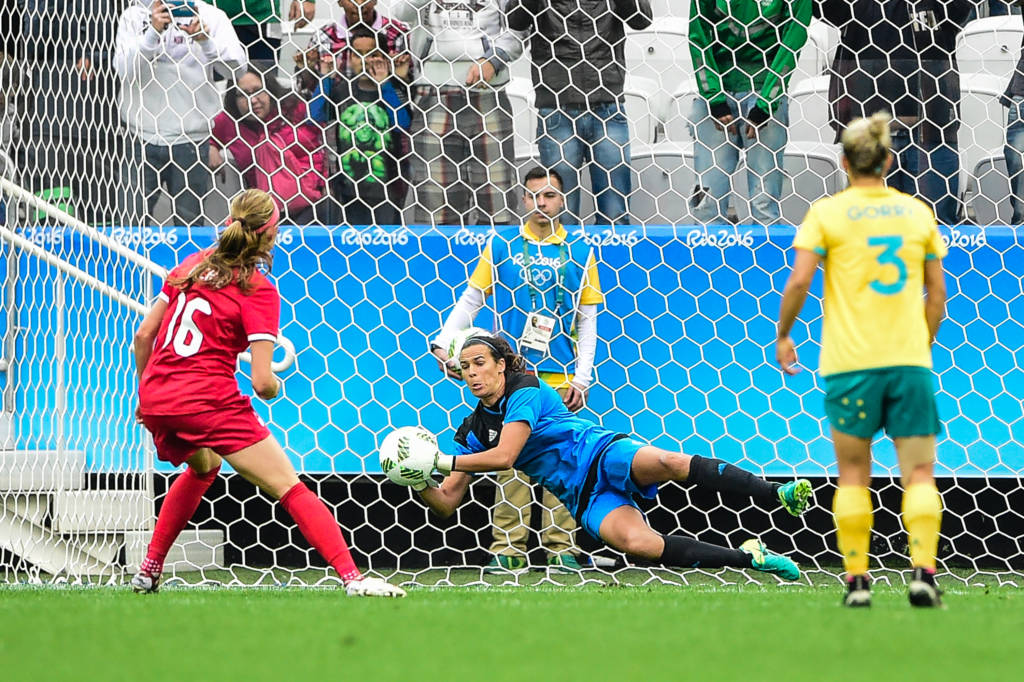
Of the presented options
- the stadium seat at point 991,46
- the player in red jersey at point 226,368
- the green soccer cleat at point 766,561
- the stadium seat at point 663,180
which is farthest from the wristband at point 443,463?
the stadium seat at point 991,46

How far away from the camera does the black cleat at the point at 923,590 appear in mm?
3926

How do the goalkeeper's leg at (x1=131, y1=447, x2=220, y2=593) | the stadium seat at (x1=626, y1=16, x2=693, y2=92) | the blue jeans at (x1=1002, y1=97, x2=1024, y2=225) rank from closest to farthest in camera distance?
the goalkeeper's leg at (x1=131, y1=447, x2=220, y2=593) → the blue jeans at (x1=1002, y1=97, x2=1024, y2=225) → the stadium seat at (x1=626, y1=16, x2=693, y2=92)

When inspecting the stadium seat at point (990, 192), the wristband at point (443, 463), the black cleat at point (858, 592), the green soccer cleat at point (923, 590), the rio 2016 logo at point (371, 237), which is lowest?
the wristband at point (443, 463)

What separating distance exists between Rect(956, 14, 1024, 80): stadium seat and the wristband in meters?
3.34

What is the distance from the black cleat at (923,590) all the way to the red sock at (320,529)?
71.0 inches

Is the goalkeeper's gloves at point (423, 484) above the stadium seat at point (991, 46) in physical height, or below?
below

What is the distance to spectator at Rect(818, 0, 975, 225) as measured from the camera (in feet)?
22.1

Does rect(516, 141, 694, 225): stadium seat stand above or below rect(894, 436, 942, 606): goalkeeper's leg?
above

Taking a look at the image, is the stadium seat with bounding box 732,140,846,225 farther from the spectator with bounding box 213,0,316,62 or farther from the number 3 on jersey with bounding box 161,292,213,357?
the number 3 on jersey with bounding box 161,292,213,357

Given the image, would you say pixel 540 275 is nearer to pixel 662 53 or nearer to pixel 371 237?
pixel 371 237

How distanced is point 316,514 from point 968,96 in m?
3.95

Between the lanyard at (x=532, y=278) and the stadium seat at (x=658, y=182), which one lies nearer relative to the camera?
the lanyard at (x=532, y=278)

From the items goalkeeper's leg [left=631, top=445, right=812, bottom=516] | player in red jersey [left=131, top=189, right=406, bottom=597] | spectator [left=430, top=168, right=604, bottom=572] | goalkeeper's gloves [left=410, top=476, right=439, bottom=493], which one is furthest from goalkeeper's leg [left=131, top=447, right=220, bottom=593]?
spectator [left=430, top=168, right=604, bottom=572]

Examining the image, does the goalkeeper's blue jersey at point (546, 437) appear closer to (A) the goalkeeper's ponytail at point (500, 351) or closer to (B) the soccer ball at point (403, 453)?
(A) the goalkeeper's ponytail at point (500, 351)
